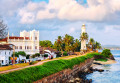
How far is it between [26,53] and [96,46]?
67.7 m

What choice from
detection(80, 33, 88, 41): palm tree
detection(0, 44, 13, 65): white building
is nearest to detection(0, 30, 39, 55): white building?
detection(0, 44, 13, 65): white building

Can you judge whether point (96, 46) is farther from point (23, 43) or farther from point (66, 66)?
point (66, 66)

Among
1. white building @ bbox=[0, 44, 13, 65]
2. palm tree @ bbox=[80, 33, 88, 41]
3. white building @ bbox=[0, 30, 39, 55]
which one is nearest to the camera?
white building @ bbox=[0, 44, 13, 65]

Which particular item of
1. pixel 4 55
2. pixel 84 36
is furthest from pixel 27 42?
pixel 84 36

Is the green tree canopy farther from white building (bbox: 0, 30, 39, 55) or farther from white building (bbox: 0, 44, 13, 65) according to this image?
white building (bbox: 0, 44, 13, 65)

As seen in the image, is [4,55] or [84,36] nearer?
[4,55]

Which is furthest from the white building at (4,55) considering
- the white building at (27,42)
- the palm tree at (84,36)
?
the palm tree at (84,36)

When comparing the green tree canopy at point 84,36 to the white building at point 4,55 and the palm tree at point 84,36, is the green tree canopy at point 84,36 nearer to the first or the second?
the palm tree at point 84,36

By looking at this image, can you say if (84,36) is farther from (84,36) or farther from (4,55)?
(4,55)

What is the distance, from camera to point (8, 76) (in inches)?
915

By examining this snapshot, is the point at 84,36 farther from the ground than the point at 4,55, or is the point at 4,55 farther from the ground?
the point at 84,36

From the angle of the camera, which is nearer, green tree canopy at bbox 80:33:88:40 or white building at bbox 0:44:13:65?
white building at bbox 0:44:13:65

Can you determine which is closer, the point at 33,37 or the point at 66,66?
the point at 66,66

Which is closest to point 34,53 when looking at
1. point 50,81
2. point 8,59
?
point 8,59
